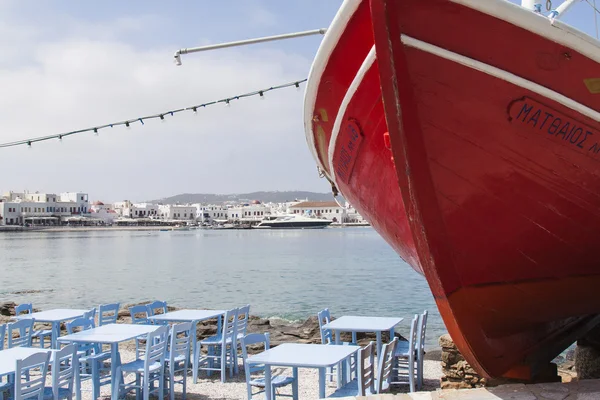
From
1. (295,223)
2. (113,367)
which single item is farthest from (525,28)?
(295,223)

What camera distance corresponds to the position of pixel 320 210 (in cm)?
16288

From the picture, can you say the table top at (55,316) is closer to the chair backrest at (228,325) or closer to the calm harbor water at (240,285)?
the chair backrest at (228,325)

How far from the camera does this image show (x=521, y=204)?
455 cm

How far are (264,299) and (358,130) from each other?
67.4ft

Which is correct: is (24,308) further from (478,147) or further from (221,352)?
(478,147)

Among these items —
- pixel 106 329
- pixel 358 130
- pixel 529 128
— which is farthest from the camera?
pixel 106 329

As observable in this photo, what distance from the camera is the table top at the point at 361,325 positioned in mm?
7609

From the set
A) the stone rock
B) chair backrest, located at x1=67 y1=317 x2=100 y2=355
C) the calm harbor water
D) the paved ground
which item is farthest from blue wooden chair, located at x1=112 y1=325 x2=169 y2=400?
the stone rock

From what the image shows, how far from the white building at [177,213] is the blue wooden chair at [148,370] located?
16357 cm

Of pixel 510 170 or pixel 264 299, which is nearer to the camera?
pixel 510 170

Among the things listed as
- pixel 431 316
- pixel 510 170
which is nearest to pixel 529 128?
pixel 510 170

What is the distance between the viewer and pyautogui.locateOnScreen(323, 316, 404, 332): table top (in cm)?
761

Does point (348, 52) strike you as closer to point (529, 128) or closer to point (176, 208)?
point (529, 128)

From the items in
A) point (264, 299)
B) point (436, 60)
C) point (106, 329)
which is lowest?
point (264, 299)
